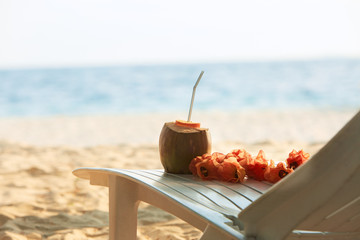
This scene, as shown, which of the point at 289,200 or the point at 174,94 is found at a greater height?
the point at 289,200

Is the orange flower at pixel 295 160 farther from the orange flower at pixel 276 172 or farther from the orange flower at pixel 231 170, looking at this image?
the orange flower at pixel 231 170

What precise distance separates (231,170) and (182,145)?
0.66 feet

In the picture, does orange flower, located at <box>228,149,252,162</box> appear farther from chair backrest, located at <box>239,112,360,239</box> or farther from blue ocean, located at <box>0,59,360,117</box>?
blue ocean, located at <box>0,59,360,117</box>

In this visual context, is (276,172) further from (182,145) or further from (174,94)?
(174,94)

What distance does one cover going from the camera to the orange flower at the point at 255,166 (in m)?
1.55

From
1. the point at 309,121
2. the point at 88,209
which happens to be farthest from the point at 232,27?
the point at 88,209

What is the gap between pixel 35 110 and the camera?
1103 cm

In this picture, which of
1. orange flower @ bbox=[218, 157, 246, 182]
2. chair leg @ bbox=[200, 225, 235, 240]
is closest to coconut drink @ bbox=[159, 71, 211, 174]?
orange flower @ bbox=[218, 157, 246, 182]

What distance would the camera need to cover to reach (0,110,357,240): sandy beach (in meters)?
2.40

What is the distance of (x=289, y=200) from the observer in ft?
2.98

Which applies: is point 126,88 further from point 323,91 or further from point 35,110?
point 323,91

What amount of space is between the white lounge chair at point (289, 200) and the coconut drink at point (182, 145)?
8cm

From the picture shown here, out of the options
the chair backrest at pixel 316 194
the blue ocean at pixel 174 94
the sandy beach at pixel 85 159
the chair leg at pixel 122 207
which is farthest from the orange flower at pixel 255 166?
the blue ocean at pixel 174 94

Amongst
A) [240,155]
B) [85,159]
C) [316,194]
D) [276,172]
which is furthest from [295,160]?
[85,159]
